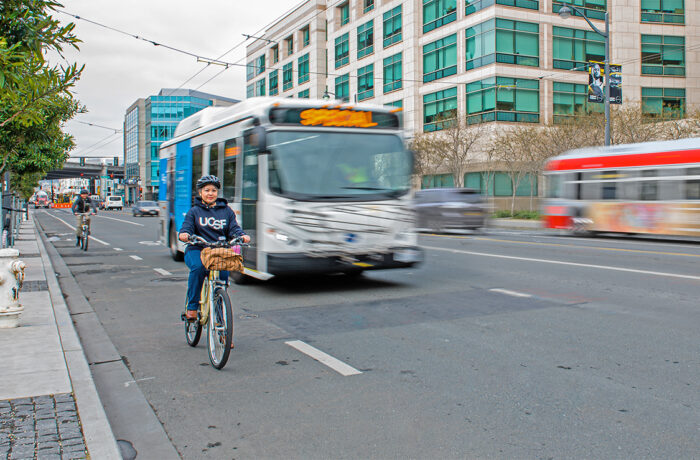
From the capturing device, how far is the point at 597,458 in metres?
3.68

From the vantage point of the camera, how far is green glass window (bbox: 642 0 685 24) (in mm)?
43531

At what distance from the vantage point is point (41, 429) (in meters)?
4.03

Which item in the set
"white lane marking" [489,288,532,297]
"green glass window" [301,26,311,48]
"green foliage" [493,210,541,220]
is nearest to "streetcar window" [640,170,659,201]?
"white lane marking" [489,288,532,297]

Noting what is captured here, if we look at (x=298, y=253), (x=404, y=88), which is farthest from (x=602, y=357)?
(x=404, y=88)

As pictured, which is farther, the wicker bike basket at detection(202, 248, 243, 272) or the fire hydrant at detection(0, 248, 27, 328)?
the fire hydrant at detection(0, 248, 27, 328)

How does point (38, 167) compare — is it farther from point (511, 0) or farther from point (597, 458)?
point (511, 0)

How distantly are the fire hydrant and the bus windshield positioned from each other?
11.7 ft

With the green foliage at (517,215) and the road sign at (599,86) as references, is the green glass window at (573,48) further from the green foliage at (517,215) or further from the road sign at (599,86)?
the road sign at (599,86)

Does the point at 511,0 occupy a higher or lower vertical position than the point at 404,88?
higher

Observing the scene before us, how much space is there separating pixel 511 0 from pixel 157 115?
77.0 metres

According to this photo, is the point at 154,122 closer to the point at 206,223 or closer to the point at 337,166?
the point at 337,166

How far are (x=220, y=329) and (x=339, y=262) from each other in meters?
4.07

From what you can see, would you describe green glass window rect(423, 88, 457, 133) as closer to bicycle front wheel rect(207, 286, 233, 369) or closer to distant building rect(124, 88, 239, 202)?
bicycle front wheel rect(207, 286, 233, 369)

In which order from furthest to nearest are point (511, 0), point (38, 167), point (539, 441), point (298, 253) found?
point (511, 0) < point (38, 167) < point (298, 253) < point (539, 441)
